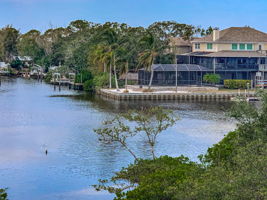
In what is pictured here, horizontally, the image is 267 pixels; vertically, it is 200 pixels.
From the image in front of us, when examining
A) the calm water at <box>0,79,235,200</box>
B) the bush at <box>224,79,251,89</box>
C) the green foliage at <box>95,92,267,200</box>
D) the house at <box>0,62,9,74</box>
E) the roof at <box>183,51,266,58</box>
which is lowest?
the calm water at <box>0,79,235,200</box>

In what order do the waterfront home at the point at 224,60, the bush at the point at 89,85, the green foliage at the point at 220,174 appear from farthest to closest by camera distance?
the bush at the point at 89,85, the waterfront home at the point at 224,60, the green foliage at the point at 220,174

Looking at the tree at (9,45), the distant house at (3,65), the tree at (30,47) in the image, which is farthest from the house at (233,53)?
the tree at (9,45)

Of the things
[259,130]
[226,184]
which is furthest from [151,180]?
[259,130]

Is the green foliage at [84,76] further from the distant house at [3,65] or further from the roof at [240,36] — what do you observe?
the distant house at [3,65]

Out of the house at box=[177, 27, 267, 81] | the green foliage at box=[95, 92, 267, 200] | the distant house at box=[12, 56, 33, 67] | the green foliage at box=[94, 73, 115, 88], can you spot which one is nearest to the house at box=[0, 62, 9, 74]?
the distant house at box=[12, 56, 33, 67]

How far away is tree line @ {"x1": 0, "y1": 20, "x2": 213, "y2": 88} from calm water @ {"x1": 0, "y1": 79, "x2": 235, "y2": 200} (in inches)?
421

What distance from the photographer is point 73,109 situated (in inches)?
3179

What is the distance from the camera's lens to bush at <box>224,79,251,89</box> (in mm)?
99750

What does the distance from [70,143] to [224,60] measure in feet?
179

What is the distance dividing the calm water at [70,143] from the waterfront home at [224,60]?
48.2 ft

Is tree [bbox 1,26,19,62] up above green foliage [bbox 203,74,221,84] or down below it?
above

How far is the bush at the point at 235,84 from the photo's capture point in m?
99.8

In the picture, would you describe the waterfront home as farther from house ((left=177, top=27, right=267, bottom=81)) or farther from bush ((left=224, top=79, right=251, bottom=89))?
bush ((left=224, top=79, right=251, bottom=89))

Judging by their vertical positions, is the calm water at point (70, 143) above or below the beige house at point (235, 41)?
below
